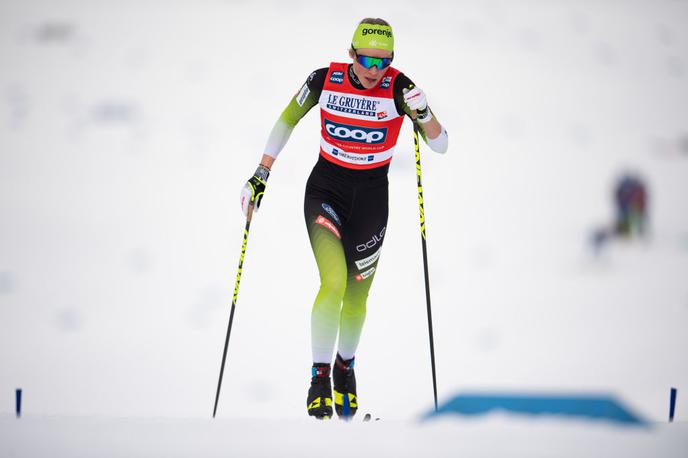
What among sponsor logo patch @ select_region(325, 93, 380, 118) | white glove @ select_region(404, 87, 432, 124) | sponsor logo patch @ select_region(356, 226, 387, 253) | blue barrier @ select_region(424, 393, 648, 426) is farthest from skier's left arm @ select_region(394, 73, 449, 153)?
blue barrier @ select_region(424, 393, 648, 426)

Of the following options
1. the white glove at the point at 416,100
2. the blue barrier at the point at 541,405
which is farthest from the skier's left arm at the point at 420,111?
the blue barrier at the point at 541,405

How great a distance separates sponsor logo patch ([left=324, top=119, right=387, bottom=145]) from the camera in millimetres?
4047

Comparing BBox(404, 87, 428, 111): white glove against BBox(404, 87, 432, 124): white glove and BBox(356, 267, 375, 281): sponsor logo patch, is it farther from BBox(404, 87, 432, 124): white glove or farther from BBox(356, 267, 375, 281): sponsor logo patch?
BBox(356, 267, 375, 281): sponsor logo patch

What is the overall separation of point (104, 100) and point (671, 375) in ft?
28.7

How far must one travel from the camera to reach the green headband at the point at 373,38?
382 cm

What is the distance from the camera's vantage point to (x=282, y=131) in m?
4.24

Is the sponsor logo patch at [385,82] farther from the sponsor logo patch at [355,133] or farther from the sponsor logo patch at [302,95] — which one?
the sponsor logo patch at [302,95]

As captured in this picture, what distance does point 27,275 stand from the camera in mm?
8109

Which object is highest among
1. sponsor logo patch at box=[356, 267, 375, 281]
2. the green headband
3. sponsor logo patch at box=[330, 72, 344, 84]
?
the green headband

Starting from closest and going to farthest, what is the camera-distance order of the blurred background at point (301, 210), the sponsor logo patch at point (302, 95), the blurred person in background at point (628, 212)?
1. the sponsor logo patch at point (302, 95)
2. the blurred background at point (301, 210)
3. the blurred person in background at point (628, 212)

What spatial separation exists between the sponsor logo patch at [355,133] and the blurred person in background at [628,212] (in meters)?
6.60

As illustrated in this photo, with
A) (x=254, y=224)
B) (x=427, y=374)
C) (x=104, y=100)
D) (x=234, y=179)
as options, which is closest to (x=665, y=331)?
(x=427, y=374)

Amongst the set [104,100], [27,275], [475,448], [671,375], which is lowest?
[671,375]

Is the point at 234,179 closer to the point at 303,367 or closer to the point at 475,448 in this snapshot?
the point at 303,367
